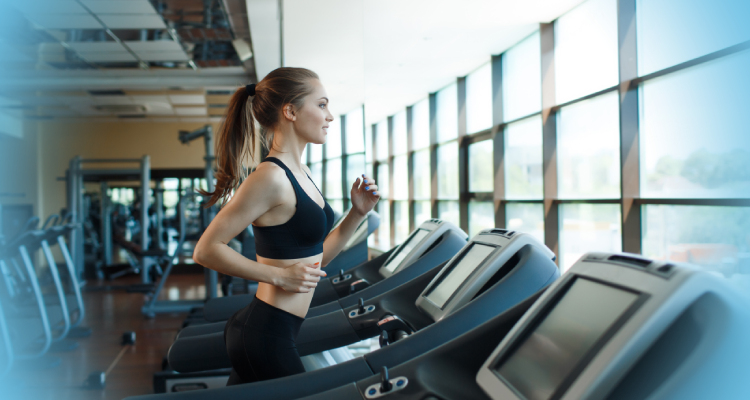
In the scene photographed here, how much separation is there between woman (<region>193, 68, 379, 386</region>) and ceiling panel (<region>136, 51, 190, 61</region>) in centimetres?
561

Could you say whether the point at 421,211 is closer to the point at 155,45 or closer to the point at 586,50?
the point at 586,50

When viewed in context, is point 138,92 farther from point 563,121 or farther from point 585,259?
point 585,259

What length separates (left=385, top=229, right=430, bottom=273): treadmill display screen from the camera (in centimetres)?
237

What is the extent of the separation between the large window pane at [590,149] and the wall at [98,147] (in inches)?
285

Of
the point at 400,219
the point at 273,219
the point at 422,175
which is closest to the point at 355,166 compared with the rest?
the point at 273,219

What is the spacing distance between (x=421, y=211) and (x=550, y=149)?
3.88m

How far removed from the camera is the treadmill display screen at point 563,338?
2.69ft

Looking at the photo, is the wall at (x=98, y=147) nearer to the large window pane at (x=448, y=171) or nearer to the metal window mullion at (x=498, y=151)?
the large window pane at (x=448, y=171)

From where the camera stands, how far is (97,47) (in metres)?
6.02

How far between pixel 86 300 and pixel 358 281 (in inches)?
200

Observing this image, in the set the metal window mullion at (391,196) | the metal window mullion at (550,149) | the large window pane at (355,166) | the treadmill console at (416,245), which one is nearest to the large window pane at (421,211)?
the metal window mullion at (391,196)

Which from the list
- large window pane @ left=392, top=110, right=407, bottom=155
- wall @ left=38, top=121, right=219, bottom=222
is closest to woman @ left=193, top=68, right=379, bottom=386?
large window pane @ left=392, top=110, right=407, bottom=155

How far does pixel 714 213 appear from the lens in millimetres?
3328

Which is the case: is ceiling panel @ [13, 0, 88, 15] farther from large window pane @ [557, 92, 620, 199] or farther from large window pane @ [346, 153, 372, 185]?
large window pane @ [557, 92, 620, 199]
